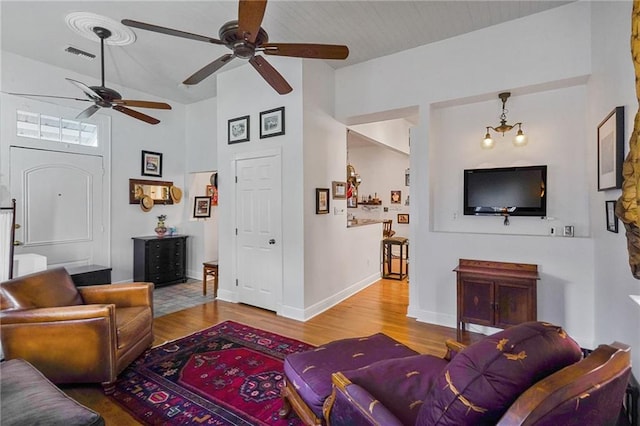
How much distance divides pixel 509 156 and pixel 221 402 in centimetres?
389

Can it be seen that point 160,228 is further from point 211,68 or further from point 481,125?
point 481,125

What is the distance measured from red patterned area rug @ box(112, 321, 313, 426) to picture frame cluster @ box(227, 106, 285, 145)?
253cm

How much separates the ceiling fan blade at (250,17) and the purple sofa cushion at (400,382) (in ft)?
6.96

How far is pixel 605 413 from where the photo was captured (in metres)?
1.04

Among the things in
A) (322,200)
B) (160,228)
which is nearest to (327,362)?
(322,200)

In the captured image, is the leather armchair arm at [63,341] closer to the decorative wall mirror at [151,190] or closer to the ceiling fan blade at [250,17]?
the ceiling fan blade at [250,17]

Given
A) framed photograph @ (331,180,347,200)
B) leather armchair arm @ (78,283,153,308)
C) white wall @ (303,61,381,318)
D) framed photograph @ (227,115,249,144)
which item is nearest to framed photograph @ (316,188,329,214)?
white wall @ (303,61,381,318)

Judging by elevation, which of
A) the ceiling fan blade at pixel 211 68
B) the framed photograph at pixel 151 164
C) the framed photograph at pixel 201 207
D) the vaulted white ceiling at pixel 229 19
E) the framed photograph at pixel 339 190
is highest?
the vaulted white ceiling at pixel 229 19

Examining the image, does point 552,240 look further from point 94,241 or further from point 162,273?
point 94,241

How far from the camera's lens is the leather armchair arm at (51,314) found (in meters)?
2.36

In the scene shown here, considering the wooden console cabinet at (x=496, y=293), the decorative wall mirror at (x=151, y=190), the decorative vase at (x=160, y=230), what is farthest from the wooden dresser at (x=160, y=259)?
the wooden console cabinet at (x=496, y=293)

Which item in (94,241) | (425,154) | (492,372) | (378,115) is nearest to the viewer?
(492,372)

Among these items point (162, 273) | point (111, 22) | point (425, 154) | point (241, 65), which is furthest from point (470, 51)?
point (162, 273)

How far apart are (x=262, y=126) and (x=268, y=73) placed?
1721mm
